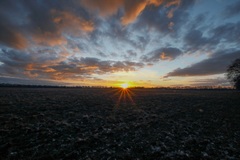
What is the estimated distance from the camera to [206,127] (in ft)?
45.1

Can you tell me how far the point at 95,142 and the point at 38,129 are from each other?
5.77 metres

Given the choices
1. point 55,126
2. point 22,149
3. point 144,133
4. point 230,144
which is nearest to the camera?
point 22,149

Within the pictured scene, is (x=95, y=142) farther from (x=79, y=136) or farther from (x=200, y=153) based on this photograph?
(x=200, y=153)

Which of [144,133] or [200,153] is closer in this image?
[200,153]

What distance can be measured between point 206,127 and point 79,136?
1206cm

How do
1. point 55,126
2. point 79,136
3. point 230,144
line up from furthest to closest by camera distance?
point 55,126 → point 79,136 → point 230,144

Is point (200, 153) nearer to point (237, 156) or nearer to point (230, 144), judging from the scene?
point (237, 156)

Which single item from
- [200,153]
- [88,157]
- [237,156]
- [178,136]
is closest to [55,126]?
[88,157]

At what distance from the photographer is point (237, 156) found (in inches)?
316

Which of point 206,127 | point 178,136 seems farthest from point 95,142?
point 206,127

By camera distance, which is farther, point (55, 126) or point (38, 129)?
point (55, 126)

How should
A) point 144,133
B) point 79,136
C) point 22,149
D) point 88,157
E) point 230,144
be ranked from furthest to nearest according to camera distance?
point 144,133 → point 79,136 → point 230,144 → point 22,149 → point 88,157

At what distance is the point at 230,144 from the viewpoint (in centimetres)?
970

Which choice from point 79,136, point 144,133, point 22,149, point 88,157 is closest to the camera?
point 88,157
